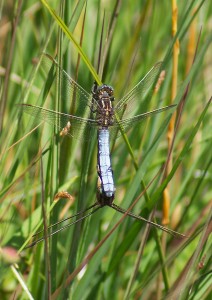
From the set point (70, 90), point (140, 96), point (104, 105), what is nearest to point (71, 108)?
point (70, 90)

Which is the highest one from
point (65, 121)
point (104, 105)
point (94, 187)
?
point (104, 105)

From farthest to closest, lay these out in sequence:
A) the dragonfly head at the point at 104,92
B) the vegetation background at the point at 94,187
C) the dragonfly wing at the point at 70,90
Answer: the dragonfly head at the point at 104,92 → the dragonfly wing at the point at 70,90 → the vegetation background at the point at 94,187

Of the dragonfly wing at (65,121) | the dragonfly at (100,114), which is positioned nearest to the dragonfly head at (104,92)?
the dragonfly at (100,114)

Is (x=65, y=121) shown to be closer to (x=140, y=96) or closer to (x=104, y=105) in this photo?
(x=104, y=105)

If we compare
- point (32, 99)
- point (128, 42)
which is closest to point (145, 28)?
point (128, 42)

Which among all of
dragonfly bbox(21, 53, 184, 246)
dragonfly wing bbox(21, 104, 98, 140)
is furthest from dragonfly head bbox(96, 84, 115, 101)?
dragonfly wing bbox(21, 104, 98, 140)

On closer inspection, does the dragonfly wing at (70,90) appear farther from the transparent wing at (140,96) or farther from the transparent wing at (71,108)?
the transparent wing at (140,96)
